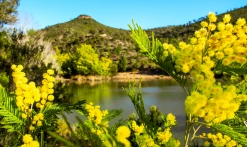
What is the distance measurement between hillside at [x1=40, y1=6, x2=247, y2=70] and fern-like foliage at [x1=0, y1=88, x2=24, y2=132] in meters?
49.4

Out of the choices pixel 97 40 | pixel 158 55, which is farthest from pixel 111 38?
pixel 158 55

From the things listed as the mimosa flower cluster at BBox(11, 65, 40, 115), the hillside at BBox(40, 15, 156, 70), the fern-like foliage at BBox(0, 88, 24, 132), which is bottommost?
the fern-like foliage at BBox(0, 88, 24, 132)

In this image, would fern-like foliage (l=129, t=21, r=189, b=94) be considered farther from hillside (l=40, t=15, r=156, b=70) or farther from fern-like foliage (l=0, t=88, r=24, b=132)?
hillside (l=40, t=15, r=156, b=70)

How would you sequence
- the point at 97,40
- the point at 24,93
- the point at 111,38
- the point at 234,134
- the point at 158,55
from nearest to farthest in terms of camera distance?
1. the point at 24,93
2. the point at 234,134
3. the point at 158,55
4. the point at 97,40
5. the point at 111,38

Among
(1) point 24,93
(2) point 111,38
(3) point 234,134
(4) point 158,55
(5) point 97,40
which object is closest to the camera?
(1) point 24,93

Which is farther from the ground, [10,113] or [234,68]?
[234,68]

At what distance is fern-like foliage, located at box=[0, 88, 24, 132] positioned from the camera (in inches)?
57.0

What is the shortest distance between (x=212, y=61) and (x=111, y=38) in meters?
83.5

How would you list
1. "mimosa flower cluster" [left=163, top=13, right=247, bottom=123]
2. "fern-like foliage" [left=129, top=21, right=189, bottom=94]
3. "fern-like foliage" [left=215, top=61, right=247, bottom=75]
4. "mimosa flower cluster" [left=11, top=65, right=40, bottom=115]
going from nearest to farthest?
1. "mimosa flower cluster" [left=163, top=13, right=247, bottom=123]
2. "mimosa flower cluster" [left=11, top=65, right=40, bottom=115]
3. "fern-like foliage" [left=215, top=61, right=247, bottom=75]
4. "fern-like foliage" [left=129, top=21, right=189, bottom=94]

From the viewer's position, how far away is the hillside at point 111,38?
206ft

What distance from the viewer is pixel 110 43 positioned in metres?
78.8

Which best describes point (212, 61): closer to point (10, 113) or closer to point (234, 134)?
point (234, 134)

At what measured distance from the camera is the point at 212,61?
58.6 inches

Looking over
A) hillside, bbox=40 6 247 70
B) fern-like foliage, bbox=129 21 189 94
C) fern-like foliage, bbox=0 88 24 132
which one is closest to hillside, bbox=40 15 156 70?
hillside, bbox=40 6 247 70
